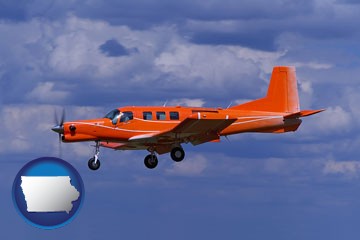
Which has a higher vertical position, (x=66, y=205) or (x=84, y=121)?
(x=84, y=121)

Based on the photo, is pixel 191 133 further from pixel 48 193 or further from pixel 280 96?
pixel 48 193

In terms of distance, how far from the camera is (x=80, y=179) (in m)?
35.1

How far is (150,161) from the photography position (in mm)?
68250

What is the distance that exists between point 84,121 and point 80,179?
97.6ft

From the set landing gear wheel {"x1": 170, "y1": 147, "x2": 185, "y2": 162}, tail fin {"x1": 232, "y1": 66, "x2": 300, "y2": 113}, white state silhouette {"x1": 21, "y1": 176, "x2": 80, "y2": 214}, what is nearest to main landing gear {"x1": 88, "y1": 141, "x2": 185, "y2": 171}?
landing gear wheel {"x1": 170, "y1": 147, "x2": 185, "y2": 162}

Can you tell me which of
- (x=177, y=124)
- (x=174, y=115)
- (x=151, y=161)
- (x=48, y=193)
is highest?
(x=174, y=115)

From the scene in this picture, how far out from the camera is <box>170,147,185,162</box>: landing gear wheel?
66.4m

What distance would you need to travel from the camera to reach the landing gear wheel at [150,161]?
6808 centimetres

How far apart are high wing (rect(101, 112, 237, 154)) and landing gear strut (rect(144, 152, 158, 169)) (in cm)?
89

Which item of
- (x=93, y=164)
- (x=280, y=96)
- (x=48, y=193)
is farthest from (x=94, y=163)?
(x=48, y=193)

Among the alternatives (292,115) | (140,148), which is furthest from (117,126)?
(292,115)

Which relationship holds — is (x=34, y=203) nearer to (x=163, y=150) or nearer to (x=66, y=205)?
(x=66, y=205)

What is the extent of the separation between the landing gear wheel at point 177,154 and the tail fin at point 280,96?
5.84 m

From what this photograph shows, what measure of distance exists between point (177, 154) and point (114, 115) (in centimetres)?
541
